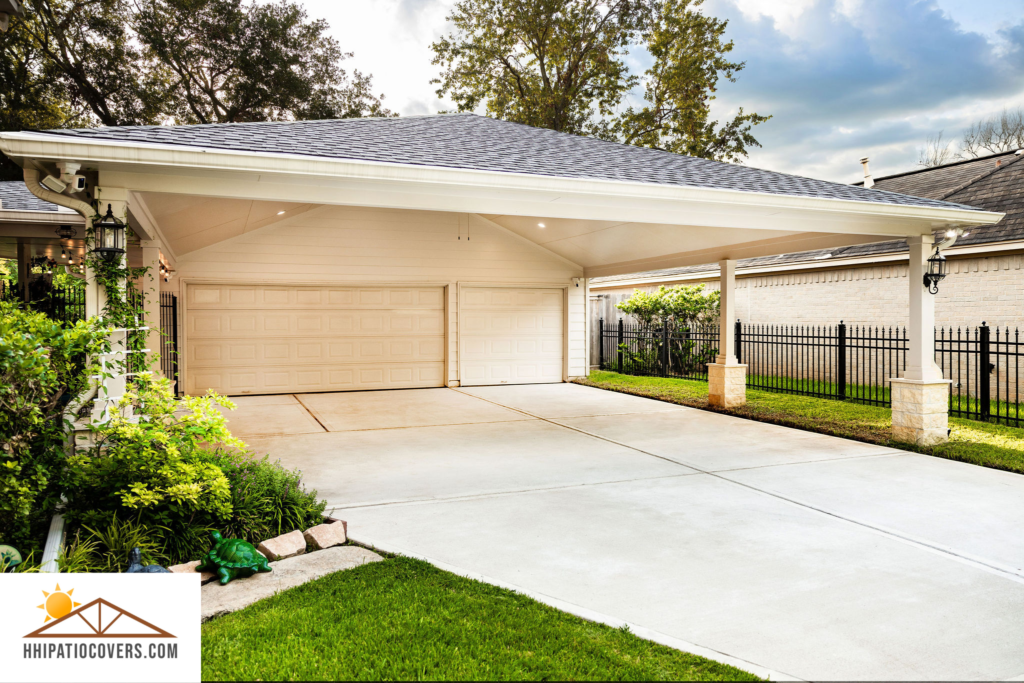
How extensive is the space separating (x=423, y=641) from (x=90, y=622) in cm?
135

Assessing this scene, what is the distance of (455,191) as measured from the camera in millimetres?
5906

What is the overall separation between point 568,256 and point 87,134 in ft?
34.2

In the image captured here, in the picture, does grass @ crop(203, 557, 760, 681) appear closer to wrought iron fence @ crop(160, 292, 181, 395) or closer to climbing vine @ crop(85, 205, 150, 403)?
climbing vine @ crop(85, 205, 150, 403)

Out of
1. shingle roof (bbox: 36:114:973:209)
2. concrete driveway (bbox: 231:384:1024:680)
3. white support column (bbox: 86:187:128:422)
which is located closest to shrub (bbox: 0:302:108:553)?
white support column (bbox: 86:187:128:422)

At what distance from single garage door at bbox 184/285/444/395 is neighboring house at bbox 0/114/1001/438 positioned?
0.03 metres

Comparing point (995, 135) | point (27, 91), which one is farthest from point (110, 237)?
point (995, 135)

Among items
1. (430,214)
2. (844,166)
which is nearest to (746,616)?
(430,214)

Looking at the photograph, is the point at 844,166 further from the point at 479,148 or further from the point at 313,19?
the point at 479,148

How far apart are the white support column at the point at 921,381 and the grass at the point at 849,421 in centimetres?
19

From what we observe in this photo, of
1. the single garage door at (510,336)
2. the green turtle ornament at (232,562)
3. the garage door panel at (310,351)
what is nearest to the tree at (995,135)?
the single garage door at (510,336)

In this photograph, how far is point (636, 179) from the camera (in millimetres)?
6461

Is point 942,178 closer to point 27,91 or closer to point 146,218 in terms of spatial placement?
point 146,218

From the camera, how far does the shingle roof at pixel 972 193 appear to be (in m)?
10.9

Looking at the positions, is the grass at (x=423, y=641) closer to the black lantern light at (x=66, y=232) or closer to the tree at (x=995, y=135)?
the black lantern light at (x=66, y=232)
